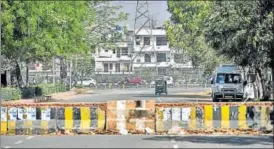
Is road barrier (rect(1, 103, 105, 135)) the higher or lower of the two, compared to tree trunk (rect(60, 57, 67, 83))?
lower

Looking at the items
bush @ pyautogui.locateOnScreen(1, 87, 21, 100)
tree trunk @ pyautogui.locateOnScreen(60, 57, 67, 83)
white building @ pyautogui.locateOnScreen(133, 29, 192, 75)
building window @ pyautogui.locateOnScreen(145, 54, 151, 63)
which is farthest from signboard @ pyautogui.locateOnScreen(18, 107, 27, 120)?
building window @ pyautogui.locateOnScreen(145, 54, 151, 63)

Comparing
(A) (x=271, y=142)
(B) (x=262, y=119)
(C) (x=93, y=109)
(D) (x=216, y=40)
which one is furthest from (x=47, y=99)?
(A) (x=271, y=142)

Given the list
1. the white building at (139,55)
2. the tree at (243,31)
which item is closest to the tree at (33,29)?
the tree at (243,31)

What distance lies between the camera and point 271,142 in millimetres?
16141

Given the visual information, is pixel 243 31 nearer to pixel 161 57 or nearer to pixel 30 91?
pixel 30 91

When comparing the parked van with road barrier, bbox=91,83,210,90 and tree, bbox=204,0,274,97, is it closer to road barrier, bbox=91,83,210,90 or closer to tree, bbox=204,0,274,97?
tree, bbox=204,0,274,97

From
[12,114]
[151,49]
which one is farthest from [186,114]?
[151,49]

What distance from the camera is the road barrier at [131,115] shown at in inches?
788

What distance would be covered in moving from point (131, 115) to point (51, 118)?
9.80ft

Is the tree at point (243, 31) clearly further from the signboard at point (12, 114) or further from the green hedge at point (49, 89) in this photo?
the green hedge at point (49, 89)

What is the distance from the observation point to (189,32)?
226 ft

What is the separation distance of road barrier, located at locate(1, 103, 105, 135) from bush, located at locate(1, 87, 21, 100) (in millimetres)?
16205

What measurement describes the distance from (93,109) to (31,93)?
1029 inches

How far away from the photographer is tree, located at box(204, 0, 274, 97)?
25469 mm
